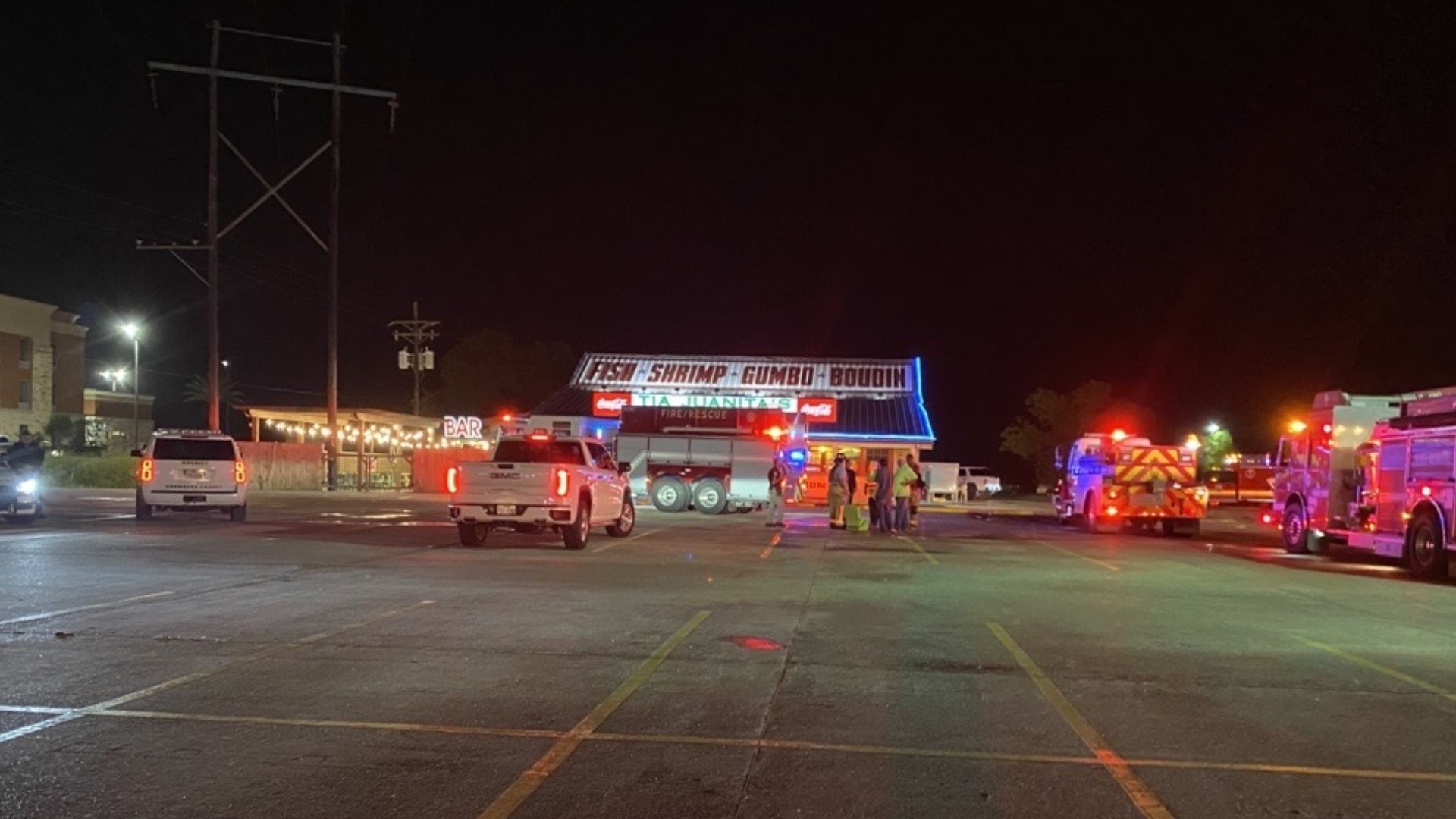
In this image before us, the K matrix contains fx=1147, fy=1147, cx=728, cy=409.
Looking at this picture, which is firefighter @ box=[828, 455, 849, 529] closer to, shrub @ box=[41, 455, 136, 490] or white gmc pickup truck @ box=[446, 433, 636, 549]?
white gmc pickup truck @ box=[446, 433, 636, 549]

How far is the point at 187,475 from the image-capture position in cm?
2292

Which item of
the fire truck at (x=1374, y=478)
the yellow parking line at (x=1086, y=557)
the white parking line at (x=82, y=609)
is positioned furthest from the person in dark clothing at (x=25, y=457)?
the fire truck at (x=1374, y=478)

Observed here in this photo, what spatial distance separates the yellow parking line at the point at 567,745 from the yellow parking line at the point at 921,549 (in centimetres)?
932

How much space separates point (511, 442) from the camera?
63.9 ft

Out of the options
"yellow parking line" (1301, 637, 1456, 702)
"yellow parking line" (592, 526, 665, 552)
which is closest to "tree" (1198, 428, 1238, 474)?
"yellow parking line" (592, 526, 665, 552)

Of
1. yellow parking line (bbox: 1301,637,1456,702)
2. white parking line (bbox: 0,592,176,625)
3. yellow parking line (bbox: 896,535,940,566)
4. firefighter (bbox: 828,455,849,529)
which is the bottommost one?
yellow parking line (bbox: 1301,637,1456,702)

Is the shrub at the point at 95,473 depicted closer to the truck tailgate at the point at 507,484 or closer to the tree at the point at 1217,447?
the truck tailgate at the point at 507,484

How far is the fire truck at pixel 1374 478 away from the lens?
1791 cm

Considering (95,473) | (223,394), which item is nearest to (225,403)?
(223,394)

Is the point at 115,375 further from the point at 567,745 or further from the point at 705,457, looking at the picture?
the point at 567,745

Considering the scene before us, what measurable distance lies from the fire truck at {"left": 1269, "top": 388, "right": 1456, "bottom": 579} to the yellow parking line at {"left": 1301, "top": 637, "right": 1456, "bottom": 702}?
8712mm

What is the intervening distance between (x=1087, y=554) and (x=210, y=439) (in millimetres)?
17313

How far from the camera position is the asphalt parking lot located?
5695 mm

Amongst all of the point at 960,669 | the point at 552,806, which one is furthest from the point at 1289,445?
the point at 552,806
